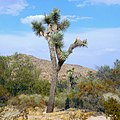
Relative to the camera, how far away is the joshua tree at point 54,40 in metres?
19.8

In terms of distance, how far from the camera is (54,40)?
64.6 feet

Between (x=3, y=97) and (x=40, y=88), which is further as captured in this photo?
(x=40, y=88)

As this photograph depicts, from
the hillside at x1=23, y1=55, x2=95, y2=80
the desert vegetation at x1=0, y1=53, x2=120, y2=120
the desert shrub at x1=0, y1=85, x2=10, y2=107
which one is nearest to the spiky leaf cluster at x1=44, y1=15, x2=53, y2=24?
the desert vegetation at x1=0, y1=53, x2=120, y2=120

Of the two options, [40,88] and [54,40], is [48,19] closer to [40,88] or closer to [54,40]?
[54,40]

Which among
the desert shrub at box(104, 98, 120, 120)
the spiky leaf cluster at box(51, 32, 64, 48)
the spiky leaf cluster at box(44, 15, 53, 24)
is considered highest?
the spiky leaf cluster at box(44, 15, 53, 24)

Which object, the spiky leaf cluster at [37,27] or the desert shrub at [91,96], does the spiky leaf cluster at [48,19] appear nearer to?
the spiky leaf cluster at [37,27]

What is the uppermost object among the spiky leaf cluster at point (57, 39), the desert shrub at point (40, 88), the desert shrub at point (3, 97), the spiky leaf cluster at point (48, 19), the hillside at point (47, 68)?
the hillside at point (47, 68)

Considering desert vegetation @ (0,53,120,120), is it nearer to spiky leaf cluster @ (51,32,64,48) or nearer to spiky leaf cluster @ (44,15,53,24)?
spiky leaf cluster @ (51,32,64,48)

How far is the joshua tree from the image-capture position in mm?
19766

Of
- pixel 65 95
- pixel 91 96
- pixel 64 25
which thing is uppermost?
pixel 64 25

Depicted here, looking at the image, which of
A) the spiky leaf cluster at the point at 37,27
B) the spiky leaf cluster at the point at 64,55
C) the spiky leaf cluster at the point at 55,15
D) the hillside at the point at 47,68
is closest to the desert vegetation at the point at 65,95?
the spiky leaf cluster at the point at 64,55

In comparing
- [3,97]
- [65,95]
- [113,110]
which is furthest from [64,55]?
[113,110]

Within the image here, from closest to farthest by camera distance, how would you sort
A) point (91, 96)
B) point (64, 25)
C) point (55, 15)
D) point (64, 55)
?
point (64, 55), point (55, 15), point (64, 25), point (91, 96)

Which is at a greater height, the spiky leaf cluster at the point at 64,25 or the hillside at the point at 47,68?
the hillside at the point at 47,68
